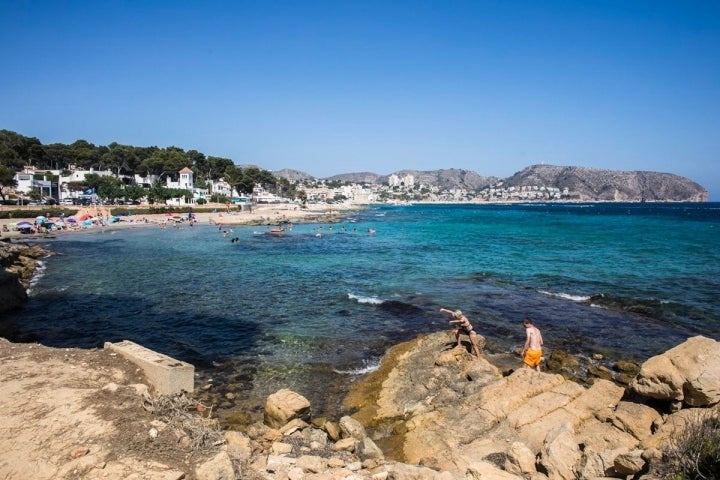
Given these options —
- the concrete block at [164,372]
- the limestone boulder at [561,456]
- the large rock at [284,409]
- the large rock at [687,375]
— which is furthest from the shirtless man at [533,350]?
the concrete block at [164,372]

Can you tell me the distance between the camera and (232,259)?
3594 centimetres

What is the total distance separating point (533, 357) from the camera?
11.7 m

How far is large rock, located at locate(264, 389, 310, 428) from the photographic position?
9492 mm

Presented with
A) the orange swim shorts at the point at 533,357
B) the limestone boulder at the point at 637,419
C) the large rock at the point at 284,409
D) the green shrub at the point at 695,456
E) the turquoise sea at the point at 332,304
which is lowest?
the turquoise sea at the point at 332,304

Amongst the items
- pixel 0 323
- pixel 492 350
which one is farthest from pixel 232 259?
pixel 492 350

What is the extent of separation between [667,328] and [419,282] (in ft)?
42.2

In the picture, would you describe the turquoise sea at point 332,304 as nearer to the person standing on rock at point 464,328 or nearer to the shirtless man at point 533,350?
the person standing on rock at point 464,328

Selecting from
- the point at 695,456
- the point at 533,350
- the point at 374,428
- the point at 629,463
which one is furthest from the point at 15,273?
the point at 695,456

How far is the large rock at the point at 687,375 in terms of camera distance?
7.14 m

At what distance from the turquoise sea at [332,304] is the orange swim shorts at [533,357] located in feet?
12.1

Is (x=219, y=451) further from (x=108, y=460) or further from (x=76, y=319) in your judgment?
(x=76, y=319)

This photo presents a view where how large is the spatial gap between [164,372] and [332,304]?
41.2ft

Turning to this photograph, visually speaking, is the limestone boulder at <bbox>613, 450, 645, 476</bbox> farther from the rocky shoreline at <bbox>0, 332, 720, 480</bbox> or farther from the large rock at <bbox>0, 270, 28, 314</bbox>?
the large rock at <bbox>0, 270, 28, 314</bbox>

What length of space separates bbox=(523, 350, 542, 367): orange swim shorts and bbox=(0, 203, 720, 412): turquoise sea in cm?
369
